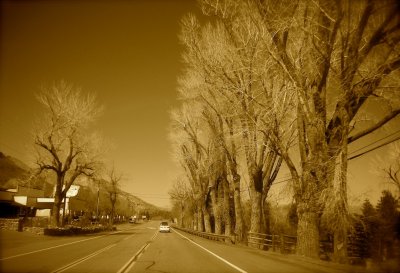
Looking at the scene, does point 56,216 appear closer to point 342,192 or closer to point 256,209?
point 256,209

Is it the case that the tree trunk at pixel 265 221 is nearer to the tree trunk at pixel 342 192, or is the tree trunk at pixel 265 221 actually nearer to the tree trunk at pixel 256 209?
the tree trunk at pixel 256 209

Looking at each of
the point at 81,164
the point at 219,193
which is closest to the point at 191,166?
the point at 219,193

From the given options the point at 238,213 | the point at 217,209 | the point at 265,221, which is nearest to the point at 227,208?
the point at 217,209

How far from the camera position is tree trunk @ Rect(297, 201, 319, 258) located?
13.0 meters

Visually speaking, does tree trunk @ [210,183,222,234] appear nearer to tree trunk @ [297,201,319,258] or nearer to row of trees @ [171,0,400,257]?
row of trees @ [171,0,400,257]

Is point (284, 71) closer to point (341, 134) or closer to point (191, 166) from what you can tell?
point (341, 134)

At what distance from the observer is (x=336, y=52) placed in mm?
12117

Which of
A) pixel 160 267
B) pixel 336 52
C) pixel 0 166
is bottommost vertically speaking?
pixel 160 267

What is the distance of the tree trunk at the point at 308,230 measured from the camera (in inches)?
511

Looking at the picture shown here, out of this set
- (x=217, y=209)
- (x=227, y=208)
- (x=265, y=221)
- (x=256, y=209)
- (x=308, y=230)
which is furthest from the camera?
(x=217, y=209)

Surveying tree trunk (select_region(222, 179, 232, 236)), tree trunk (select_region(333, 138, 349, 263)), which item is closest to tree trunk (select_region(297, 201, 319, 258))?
tree trunk (select_region(333, 138, 349, 263))

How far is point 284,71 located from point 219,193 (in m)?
25.0

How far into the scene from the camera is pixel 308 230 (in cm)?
1312

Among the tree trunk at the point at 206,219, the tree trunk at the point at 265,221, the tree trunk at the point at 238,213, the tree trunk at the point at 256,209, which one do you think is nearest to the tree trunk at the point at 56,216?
the tree trunk at the point at 206,219
